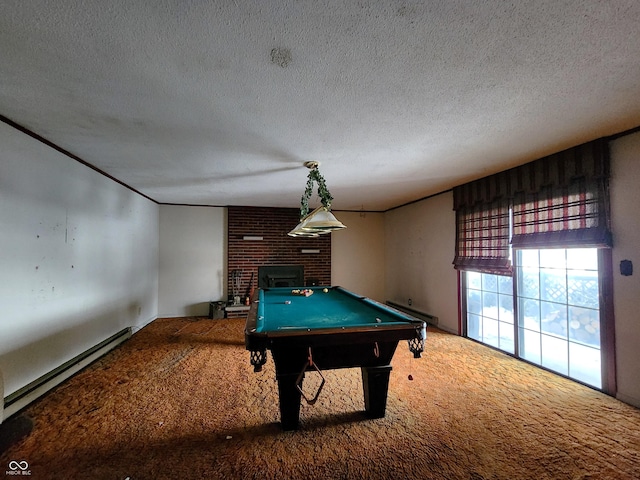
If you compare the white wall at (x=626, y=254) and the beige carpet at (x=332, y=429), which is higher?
the white wall at (x=626, y=254)

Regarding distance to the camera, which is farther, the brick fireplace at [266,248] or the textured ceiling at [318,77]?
the brick fireplace at [266,248]

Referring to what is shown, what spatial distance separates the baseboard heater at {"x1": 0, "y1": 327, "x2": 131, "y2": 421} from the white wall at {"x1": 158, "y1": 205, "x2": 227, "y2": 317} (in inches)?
74.8

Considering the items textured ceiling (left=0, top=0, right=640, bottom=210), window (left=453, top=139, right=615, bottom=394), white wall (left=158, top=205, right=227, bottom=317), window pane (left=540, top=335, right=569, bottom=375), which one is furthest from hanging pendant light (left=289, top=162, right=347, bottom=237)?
white wall (left=158, top=205, right=227, bottom=317)

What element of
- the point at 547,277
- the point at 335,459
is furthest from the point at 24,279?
the point at 547,277

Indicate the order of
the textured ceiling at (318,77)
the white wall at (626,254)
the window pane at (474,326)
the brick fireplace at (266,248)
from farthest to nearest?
1. the brick fireplace at (266,248)
2. the window pane at (474,326)
3. the white wall at (626,254)
4. the textured ceiling at (318,77)

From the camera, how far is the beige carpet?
5.57ft

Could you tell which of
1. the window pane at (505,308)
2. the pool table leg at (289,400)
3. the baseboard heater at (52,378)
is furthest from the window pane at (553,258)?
the baseboard heater at (52,378)

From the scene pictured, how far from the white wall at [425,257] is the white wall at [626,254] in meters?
1.97

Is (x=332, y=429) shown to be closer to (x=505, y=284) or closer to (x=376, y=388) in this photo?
(x=376, y=388)

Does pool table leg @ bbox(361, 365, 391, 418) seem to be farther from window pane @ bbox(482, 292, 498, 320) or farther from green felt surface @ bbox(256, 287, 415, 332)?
window pane @ bbox(482, 292, 498, 320)

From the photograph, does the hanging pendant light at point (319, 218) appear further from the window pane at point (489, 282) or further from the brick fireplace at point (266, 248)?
the brick fireplace at point (266, 248)

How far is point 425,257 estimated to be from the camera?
512 centimetres

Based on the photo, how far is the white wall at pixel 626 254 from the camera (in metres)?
2.33

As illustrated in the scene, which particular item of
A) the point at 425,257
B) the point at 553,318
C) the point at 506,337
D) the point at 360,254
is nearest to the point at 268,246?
the point at 360,254
